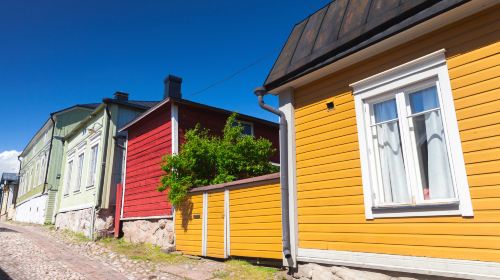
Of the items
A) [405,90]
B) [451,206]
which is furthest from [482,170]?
[405,90]

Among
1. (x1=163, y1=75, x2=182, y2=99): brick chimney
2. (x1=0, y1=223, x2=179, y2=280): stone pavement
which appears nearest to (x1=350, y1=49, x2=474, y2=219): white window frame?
(x1=0, y1=223, x2=179, y2=280): stone pavement

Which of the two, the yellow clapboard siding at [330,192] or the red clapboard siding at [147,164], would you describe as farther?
the red clapboard siding at [147,164]

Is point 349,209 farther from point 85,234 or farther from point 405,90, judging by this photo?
point 85,234

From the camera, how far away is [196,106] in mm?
11250

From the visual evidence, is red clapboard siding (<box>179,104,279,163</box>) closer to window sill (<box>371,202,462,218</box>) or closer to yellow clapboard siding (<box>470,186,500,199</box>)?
window sill (<box>371,202,462,218</box>)

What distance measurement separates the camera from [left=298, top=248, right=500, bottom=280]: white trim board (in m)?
3.77

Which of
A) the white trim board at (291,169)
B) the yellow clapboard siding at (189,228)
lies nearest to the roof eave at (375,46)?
the white trim board at (291,169)

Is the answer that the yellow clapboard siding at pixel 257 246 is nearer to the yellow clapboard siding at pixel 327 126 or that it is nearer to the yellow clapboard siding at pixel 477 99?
the yellow clapboard siding at pixel 327 126

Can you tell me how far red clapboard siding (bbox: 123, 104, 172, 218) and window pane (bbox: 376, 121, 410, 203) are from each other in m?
6.91

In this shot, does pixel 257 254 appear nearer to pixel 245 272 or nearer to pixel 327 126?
pixel 245 272

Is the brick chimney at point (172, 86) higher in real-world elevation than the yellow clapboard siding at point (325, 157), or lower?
higher

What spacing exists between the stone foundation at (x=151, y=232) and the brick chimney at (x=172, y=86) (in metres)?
5.06

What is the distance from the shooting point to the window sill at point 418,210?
4078 millimetres

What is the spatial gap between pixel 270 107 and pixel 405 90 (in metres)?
2.57
